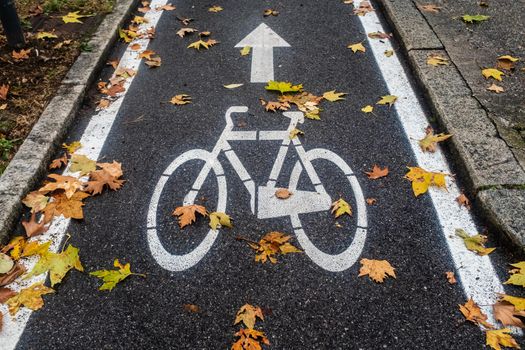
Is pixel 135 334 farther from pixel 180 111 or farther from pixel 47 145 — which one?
pixel 180 111

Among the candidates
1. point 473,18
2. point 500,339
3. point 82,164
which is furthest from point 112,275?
point 473,18

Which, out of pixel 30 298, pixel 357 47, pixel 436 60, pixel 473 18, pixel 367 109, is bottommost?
pixel 30 298

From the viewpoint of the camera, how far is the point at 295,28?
497 cm

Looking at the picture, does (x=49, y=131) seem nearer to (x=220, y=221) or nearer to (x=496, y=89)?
(x=220, y=221)

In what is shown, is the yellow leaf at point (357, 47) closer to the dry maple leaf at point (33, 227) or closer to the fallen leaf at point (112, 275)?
the fallen leaf at point (112, 275)

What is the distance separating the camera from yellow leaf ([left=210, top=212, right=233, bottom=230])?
2736 millimetres

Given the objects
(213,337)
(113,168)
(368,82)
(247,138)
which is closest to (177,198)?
(113,168)

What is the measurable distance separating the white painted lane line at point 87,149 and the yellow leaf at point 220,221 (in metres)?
0.82

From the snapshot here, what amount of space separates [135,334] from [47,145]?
174 cm

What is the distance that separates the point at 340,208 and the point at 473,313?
0.97m

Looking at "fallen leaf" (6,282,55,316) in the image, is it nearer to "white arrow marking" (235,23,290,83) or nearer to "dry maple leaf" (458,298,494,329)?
"dry maple leaf" (458,298,494,329)

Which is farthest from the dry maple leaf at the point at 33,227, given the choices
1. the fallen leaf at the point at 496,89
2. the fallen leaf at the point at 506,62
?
the fallen leaf at the point at 506,62

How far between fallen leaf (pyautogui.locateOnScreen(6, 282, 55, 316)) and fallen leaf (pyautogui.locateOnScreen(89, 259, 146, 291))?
0.87 ft

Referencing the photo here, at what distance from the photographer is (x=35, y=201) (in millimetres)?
2869
